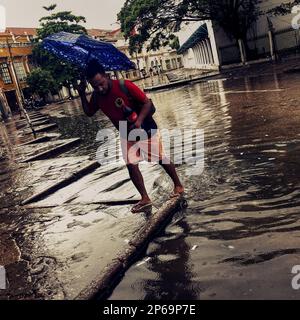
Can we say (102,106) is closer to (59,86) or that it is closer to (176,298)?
(176,298)

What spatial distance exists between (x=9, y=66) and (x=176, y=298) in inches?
1996

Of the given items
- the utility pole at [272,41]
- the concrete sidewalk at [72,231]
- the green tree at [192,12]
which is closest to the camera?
the concrete sidewalk at [72,231]

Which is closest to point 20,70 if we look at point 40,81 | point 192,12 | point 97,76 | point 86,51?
point 40,81

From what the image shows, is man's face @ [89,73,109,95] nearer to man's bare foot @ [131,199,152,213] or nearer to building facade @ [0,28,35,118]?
man's bare foot @ [131,199,152,213]

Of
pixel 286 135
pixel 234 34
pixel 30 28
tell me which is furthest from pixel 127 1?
pixel 30 28

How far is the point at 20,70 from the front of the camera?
50.8 m

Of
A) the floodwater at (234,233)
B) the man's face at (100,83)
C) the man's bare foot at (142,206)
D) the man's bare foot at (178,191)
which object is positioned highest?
the man's face at (100,83)

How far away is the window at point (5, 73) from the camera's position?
154ft

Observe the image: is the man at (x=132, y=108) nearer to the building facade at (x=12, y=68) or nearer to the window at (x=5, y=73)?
the building facade at (x=12, y=68)

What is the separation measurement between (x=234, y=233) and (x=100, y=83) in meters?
2.20

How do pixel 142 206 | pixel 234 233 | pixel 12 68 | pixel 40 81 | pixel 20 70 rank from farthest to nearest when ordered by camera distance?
pixel 20 70 < pixel 12 68 < pixel 40 81 < pixel 142 206 < pixel 234 233

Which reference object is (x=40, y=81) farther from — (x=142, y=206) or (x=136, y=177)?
(x=142, y=206)

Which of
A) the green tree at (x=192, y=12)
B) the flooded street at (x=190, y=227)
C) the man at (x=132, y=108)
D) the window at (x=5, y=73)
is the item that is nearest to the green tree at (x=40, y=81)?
the window at (x=5, y=73)
